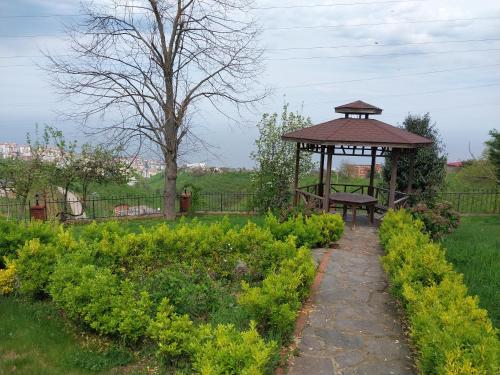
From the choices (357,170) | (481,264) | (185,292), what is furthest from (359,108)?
(357,170)

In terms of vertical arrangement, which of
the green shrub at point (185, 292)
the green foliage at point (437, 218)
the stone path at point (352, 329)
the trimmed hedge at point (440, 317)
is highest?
the green foliage at point (437, 218)

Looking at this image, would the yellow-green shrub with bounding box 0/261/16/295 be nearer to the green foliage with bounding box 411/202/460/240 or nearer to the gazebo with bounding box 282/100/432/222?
the gazebo with bounding box 282/100/432/222

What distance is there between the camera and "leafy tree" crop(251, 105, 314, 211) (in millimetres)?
14438

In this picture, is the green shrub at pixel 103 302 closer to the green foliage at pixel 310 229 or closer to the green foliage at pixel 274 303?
the green foliage at pixel 274 303

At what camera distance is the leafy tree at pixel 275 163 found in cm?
1444

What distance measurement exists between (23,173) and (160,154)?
4908 millimetres

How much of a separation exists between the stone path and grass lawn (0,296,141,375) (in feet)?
5.96

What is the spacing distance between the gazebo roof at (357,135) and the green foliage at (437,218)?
1782 millimetres

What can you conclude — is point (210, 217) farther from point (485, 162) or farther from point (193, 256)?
point (485, 162)

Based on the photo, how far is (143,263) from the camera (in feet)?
19.5

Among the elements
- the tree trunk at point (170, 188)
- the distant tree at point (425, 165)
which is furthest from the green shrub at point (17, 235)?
the distant tree at point (425, 165)

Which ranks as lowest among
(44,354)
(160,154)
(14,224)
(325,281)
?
(44,354)

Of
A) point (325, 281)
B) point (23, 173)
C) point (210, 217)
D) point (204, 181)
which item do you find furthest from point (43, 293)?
point (204, 181)

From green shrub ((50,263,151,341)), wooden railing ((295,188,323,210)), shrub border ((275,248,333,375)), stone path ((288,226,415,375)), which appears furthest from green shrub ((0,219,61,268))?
wooden railing ((295,188,323,210))
